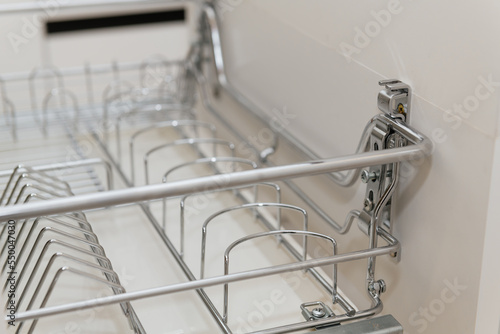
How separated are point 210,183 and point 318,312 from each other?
27 centimetres

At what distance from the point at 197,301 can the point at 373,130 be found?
35 cm

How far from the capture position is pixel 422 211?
0.86 metres

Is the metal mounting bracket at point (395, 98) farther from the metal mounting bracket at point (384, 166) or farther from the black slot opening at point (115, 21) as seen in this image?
the black slot opening at point (115, 21)

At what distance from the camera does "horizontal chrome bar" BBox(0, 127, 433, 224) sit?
680mm

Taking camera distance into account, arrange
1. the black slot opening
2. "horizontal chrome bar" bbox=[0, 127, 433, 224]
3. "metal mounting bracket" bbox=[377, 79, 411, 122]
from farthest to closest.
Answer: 1. the black slot opening
2. "metal mounting bracket" bbox=[377, 79, 411, 122]
3. "horizontal chrome bar" bbox=[0, 127, 433, 224]

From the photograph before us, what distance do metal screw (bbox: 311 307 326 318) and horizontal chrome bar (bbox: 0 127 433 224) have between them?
0.21m

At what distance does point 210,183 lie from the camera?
28.8 inches

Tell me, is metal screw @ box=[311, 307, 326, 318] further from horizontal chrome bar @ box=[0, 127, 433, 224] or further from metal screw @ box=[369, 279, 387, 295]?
horizontal chrome bar @ box=[0, 127, 433, 224]

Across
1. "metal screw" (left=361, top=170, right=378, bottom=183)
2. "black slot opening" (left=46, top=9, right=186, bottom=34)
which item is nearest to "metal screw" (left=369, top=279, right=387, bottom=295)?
"metal screw" (left=361, top=170, right=378, bottom=183)

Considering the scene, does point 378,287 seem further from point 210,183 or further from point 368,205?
point 210,183

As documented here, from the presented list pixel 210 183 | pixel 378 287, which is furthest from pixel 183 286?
pixel 378 287

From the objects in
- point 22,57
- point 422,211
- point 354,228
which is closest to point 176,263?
point 354,228

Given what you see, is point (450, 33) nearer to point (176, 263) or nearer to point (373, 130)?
point (373, 130)

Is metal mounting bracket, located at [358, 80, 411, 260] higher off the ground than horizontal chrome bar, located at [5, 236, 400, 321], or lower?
higher
